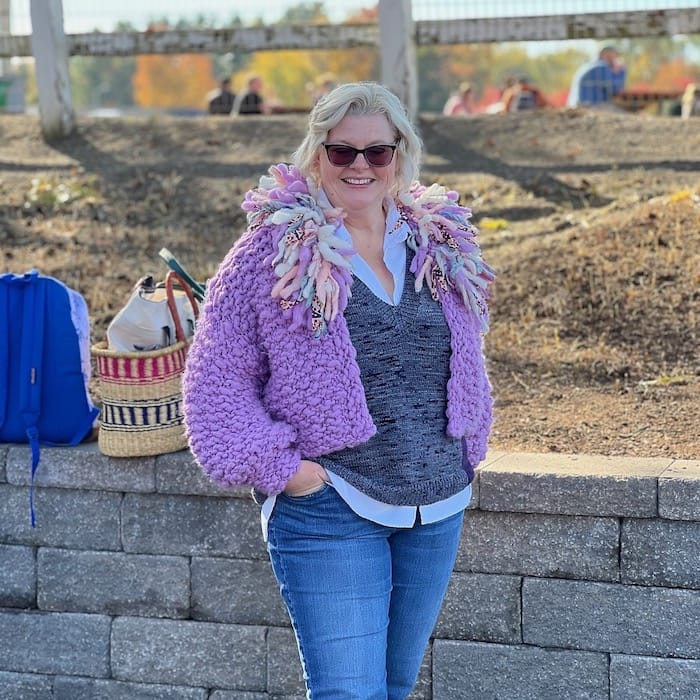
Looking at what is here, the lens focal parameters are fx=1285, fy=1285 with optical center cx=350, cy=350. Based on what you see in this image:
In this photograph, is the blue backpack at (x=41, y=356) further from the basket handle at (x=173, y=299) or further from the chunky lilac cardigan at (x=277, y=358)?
the chunky lilac cardigan at (x=277, y=358)

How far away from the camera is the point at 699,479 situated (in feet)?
13.1

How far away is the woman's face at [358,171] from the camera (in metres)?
3.20

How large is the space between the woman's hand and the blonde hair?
757mm

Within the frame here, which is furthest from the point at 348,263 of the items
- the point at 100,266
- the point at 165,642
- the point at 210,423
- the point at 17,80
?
the point at 17,80

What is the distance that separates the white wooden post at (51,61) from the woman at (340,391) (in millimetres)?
6469

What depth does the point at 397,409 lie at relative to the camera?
3227 mm

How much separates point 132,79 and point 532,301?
85.7 meters

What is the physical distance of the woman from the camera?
10.3ft

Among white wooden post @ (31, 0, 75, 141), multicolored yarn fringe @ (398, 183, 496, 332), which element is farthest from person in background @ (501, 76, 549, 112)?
multicolored yarn fringe @ (398, 183, 496, 332)

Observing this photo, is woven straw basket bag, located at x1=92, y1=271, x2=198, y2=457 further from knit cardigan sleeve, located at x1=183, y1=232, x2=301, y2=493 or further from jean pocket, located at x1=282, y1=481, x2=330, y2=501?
jean pocket, located at x1=282, y1=481, x2=330, y2=501

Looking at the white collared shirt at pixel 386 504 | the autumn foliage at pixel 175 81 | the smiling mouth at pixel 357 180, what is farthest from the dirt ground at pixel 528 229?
the autumn foliage at pixel 175 81

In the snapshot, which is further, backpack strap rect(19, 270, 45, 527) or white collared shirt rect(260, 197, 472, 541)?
backpack strap rect(19, 270, 45, 527)

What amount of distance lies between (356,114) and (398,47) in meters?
5.74

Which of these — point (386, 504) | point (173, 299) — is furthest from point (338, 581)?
point (173, 299)
